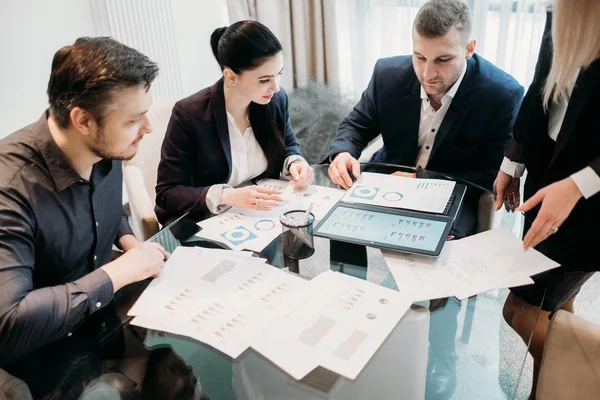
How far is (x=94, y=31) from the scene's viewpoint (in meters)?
2.85

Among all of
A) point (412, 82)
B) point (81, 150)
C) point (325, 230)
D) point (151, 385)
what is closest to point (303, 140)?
point (412, 82)

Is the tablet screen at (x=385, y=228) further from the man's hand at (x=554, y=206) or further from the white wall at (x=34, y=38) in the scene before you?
the white wall at (x=34, y=38)

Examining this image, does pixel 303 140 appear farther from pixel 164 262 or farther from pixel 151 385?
pixel 151 385

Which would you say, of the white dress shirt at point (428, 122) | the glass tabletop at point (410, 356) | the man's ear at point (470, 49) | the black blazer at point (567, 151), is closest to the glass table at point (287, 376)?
the glass tabletop at point (410, 356)

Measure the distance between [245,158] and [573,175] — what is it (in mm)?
1072

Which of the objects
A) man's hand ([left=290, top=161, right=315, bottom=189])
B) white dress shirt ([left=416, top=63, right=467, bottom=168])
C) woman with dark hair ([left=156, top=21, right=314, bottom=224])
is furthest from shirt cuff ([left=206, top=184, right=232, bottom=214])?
white dress shirt ([left=416, top=63, right=467, bottom=168])

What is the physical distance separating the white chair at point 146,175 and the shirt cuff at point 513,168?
3.82ft

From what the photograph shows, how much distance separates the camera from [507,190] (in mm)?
1604

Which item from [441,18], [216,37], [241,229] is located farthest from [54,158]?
[441,18]

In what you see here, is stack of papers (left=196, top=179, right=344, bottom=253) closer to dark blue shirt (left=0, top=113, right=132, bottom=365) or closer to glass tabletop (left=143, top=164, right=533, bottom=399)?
glass tabletop (left=143, top=164, right=533, bottom=399)

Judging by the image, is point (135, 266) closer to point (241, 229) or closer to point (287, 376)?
point (241, 229)

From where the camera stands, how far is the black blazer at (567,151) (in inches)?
47.2

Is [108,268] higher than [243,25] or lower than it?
lower

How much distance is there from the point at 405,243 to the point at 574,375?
0.47 meters
